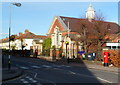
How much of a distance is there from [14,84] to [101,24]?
26760mm

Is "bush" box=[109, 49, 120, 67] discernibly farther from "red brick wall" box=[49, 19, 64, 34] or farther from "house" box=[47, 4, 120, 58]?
"red brick wall" box=[49, 19, 64, 34]

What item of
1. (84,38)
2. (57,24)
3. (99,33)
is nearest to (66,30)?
(57,24)

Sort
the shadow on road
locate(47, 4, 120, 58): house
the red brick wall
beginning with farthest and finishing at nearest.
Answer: the red brick wall < locate(47, 4, 120, 58): house < the shadow on road

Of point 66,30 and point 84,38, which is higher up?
point 66,30

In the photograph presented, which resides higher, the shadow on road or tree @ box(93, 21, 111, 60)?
tree @ box(93, 21, 111, 60)

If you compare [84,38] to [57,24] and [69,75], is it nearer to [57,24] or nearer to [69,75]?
[69,75]

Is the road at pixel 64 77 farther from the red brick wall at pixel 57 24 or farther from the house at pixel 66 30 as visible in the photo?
the red brick wall at pixel 57 24

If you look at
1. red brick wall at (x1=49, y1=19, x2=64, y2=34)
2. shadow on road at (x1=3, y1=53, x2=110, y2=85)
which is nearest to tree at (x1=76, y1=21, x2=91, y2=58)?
shadow on road at (x1=3, y1=53, x2=110, y2=85)

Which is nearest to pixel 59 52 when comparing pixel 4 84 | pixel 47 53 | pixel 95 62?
pixel 47 53

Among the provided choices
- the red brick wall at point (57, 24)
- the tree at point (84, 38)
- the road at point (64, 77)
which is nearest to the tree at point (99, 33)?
the tree at point (84, 38)

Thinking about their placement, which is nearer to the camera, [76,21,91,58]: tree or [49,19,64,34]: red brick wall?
[76,21,91,58]: tree

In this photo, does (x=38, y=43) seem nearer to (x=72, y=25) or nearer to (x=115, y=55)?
(x=72, y=25)

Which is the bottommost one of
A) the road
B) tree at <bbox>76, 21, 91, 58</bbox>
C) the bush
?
the road

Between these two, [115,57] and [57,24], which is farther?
[57,24]
